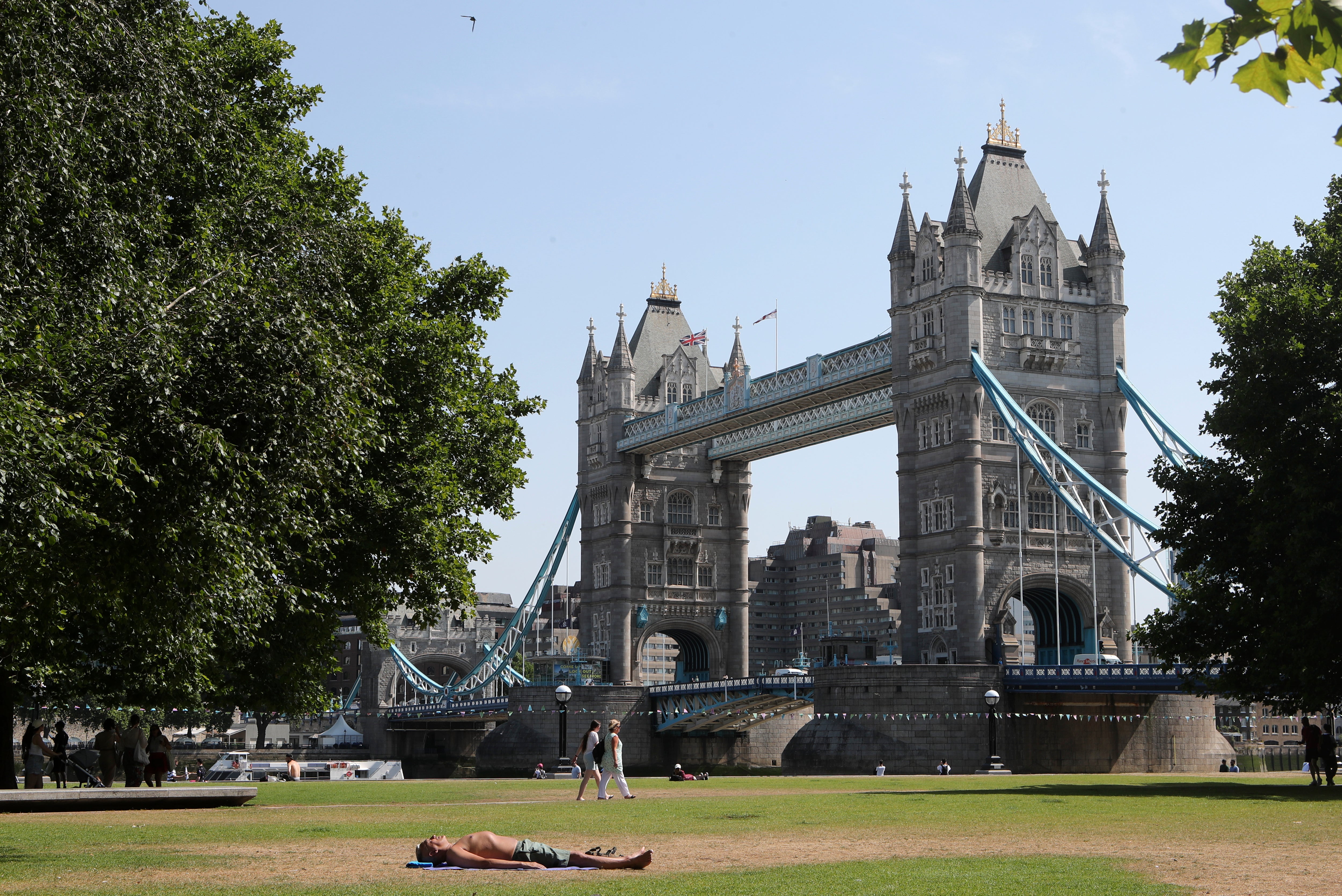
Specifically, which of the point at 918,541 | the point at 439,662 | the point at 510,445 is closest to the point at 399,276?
the point at 510,445

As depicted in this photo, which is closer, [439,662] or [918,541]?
[918,541]

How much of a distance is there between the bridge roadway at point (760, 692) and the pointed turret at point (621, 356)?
19.7 metres

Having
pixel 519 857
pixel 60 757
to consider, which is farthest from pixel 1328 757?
pixel 60 757

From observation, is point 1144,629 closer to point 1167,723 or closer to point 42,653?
point 42,653

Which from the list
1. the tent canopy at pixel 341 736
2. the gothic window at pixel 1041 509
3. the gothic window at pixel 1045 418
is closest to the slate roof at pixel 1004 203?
the gothic window at pixel 1045 418

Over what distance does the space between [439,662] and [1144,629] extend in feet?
351

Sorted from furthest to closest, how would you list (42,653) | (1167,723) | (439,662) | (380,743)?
(439,662)
(380,743)
(1167,723)
(42,653)

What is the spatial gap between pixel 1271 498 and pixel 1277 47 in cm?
2537

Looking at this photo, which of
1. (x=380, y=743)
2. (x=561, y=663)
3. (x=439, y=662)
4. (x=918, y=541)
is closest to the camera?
(x=918, y=541)

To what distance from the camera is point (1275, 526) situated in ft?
95.0

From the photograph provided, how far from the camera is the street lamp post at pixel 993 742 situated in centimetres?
4872

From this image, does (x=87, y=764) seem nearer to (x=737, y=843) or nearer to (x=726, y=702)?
(x=737, y=843)

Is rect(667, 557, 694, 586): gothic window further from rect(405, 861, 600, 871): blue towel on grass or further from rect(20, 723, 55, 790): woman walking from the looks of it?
rect(405, 861, 600, 871): blue towel on grass

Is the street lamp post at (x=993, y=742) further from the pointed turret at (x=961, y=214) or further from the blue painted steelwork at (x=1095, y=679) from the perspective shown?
the pointed turret at (x=961, y=214)
